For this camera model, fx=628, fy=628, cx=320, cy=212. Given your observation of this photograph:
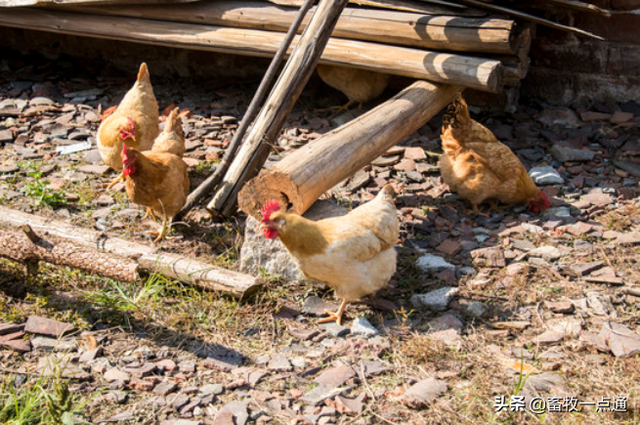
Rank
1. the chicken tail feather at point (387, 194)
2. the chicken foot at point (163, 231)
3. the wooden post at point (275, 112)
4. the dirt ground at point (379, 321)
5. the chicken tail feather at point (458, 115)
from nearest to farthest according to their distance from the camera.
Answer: the dirt ground at point (379, 321)
the chicken tail feather at point (387, 194)
the wooden post at point (275, 112)
the chicken foot at point (163, 231)
the chicken tail feather at point (458, 115)

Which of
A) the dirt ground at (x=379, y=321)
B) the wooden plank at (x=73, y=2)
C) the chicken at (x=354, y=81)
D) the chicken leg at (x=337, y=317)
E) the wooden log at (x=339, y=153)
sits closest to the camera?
the dirt ground at (x=379, y=321)

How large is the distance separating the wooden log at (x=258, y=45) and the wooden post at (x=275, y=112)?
91 centimetres

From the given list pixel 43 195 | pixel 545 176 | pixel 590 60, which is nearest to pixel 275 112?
pixel 43 195

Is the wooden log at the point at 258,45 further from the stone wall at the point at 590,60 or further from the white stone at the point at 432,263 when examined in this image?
the white stone at the point at 432,263

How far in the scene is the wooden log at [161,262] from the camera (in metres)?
4.18

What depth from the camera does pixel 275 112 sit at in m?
5.10

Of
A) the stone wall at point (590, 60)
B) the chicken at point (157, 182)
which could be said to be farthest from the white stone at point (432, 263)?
the stone wall at point (590, 60)

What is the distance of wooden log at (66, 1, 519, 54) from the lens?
5.74 m

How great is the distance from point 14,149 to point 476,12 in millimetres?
4934

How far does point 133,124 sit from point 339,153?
1.96m

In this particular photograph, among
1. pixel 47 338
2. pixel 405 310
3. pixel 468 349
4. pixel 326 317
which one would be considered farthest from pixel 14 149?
pixel 468 349

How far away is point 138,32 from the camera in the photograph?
7109mm

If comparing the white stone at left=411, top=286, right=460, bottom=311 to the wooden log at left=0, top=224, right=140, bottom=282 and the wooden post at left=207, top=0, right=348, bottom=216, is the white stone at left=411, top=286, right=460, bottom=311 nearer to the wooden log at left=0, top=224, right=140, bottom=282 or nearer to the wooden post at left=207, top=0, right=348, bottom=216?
the wooden post at left=207, top=0, right=348, bottom=216

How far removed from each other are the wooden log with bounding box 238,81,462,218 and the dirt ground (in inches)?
19.6
